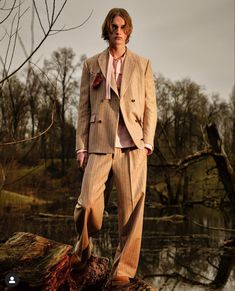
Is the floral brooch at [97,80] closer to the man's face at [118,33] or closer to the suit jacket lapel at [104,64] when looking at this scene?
the suit jacket lapel at [104,64]

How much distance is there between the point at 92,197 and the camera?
350 centimetres

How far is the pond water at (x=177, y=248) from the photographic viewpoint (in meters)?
6.10

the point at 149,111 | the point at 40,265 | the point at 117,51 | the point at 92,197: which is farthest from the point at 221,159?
the point at 40,265

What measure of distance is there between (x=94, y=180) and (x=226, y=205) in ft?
56.9

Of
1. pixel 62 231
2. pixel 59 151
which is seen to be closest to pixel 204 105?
pixel 59 151

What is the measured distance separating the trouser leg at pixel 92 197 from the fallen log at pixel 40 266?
21 centimetres

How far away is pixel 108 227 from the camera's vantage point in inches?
493

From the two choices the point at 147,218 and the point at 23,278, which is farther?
the point at 147,218

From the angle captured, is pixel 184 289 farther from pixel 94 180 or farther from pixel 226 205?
pixel 226 205

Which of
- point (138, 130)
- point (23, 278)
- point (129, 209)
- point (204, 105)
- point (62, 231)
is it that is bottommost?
point (62, 231)

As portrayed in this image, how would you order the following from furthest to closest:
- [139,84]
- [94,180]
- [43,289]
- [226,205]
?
[226,205] < [139,84] < [94,180] < [43,289]

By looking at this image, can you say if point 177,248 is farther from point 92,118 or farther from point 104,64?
point 104,64

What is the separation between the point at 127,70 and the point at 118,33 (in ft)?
0.98

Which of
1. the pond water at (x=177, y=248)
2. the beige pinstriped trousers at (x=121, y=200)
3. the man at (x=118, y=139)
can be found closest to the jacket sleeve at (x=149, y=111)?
the man at (x=118, y=139)
